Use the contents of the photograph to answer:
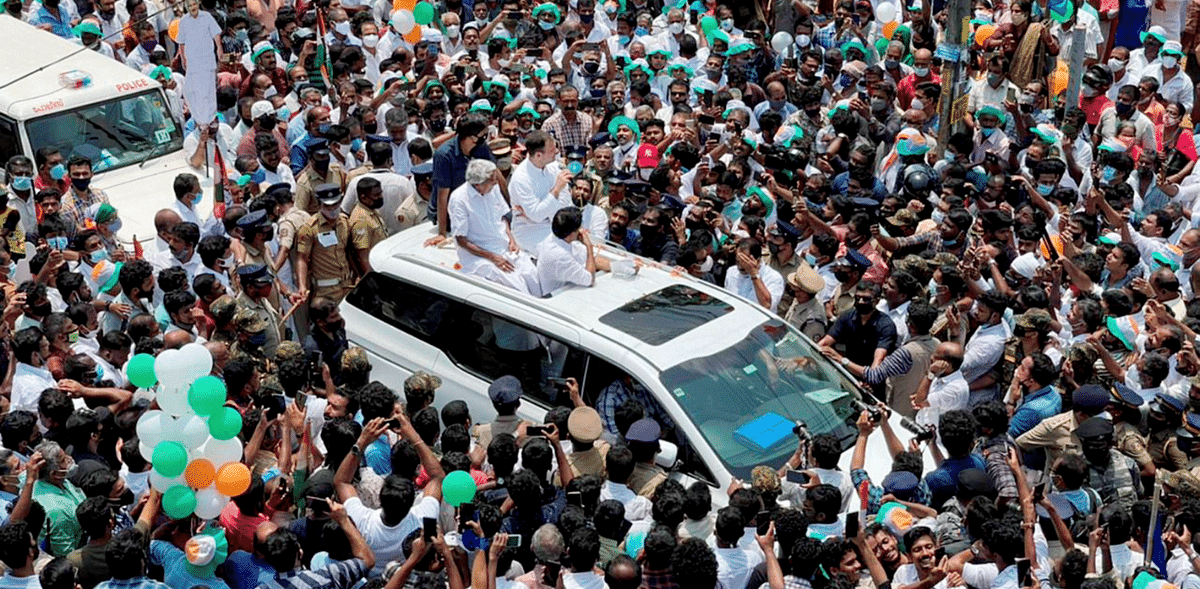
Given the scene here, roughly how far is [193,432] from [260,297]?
3084mm

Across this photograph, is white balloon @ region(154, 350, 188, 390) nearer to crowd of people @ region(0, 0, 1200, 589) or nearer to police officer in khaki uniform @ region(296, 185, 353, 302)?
crowd of people @ region(0, 0, 1200, 589)

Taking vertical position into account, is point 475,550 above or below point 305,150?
above

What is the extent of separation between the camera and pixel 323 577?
22.0ft

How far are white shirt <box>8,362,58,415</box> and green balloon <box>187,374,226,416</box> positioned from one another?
2.12 m

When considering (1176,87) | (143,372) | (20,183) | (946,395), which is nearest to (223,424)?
(143,372)

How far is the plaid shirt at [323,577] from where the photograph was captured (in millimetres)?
6621

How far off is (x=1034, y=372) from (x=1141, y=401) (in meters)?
0.61

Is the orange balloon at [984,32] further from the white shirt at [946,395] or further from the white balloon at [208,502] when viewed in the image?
the white balloon at [208,502]

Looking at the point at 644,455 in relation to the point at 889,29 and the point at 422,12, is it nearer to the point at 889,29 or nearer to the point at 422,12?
the point at 422,12

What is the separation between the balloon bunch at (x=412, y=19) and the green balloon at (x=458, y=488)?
893 cm

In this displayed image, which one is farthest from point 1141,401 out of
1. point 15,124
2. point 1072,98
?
point 15,124

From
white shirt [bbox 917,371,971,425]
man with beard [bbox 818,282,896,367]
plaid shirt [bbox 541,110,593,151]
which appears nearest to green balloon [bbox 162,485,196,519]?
white shirt [bbox 917,371,971,425]

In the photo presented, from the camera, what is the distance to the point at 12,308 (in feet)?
30.8

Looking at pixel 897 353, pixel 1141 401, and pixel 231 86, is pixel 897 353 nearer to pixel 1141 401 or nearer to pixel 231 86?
pixel 1141 401
